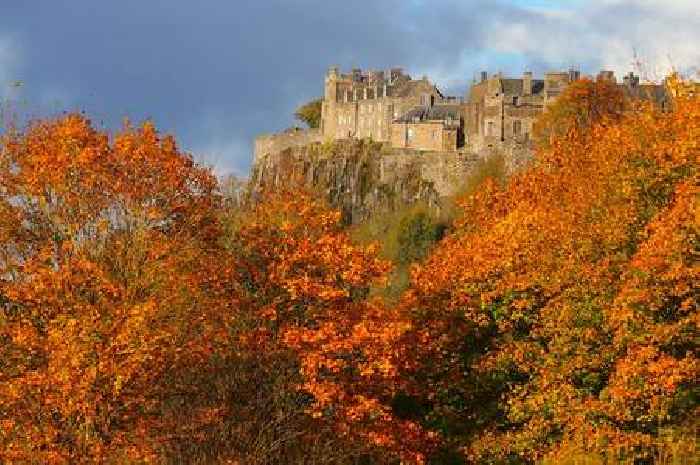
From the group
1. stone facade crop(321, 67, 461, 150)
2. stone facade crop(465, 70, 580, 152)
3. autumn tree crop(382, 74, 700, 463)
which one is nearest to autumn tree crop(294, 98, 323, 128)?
stone facade crop(321, 67, 461, 150)

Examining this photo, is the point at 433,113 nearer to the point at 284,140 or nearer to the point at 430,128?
the point at 430,128

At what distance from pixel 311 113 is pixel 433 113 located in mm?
42838

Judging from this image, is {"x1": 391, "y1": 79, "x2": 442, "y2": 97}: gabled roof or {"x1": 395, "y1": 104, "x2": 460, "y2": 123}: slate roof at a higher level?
{"x1": 391, "y1": 79, "x2": 442, "y2": 97}: gabled roof

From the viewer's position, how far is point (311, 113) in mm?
151625

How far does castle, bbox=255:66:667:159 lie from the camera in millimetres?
99750

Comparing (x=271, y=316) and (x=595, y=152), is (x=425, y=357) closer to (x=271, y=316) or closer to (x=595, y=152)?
(x=271, y=316)

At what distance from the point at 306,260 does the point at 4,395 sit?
875 centimetres

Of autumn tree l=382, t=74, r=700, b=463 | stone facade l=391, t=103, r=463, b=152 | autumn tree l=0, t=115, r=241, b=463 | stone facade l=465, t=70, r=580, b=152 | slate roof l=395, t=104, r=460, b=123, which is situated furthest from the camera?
slate roof l=395, t=104, r=460, b=123

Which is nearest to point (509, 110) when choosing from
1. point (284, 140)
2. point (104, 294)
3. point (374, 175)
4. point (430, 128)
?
point (430, 128)

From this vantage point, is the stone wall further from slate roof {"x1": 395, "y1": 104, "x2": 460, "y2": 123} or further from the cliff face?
the cliff face

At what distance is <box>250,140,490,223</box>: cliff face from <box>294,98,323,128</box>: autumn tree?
3515 cm

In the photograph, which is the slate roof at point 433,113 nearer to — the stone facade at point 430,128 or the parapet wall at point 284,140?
the stone facade at point 430,128

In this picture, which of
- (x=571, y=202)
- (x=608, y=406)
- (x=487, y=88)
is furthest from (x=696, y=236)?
(x=487, y=88)

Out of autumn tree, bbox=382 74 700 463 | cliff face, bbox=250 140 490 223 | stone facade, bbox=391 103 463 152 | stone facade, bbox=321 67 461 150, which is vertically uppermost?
stone facade, bbox=321 67 461 150
